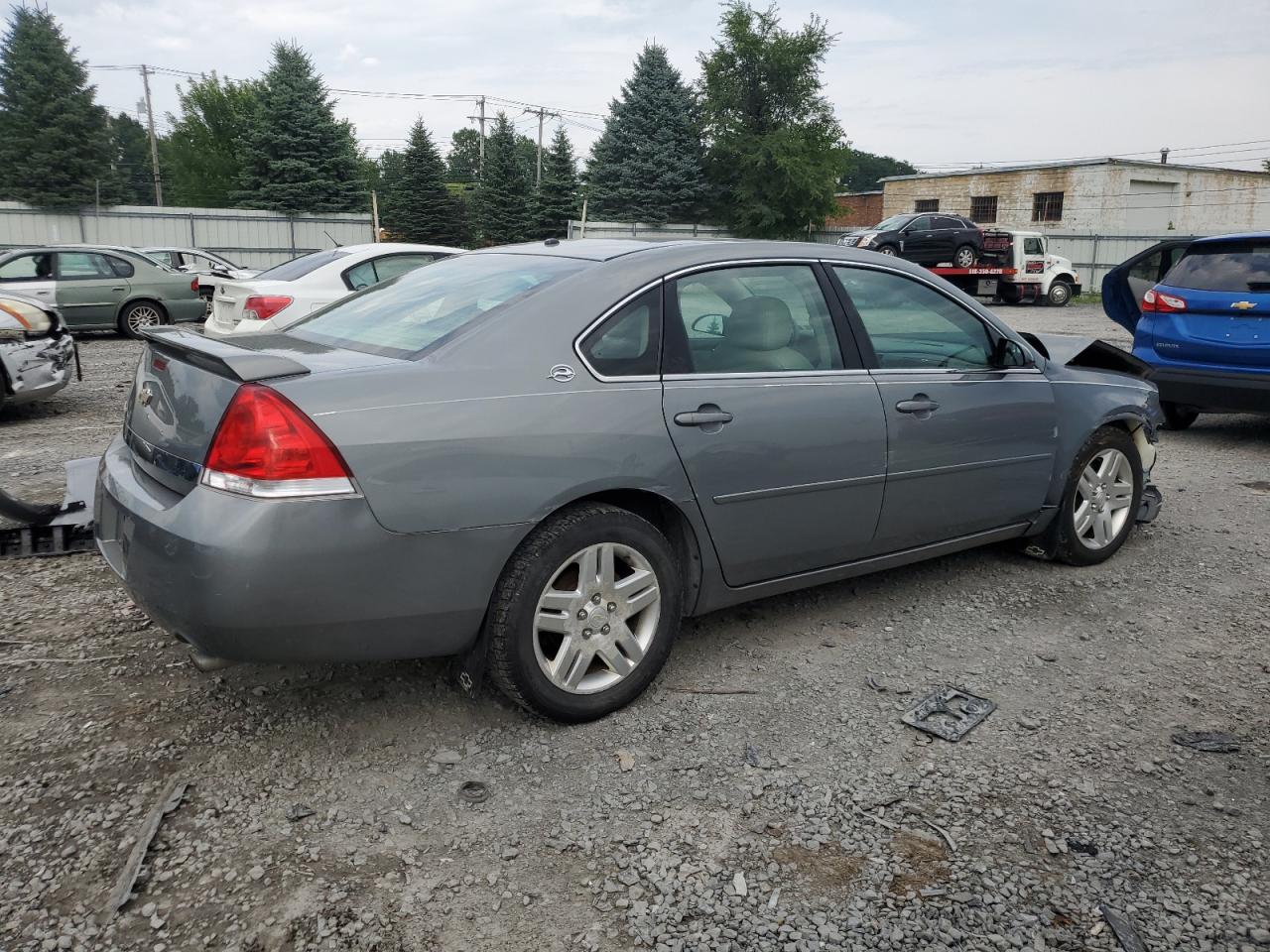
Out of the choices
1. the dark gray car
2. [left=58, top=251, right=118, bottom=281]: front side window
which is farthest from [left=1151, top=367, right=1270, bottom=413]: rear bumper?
[left=58, top=251, right=118, bottom=281]: front side window

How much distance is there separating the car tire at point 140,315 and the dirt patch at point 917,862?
49.7 ft

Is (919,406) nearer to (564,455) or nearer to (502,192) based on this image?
(564,455)

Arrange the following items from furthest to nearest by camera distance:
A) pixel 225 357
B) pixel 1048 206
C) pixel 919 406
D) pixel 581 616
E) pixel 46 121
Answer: pixel 1048 206 < pixel 46 121 < pixel 919 406 < pixel 581 616 < pixel 225 357

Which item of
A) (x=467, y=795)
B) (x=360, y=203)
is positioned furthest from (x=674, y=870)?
(x=360, y=203)

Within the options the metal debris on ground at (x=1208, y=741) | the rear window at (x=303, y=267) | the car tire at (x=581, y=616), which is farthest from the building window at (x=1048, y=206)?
the car tire at (x=581, y=616)

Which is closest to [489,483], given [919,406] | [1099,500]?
[919,406]

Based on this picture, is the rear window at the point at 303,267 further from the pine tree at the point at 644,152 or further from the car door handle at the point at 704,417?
the pine tree at the point at 644,152

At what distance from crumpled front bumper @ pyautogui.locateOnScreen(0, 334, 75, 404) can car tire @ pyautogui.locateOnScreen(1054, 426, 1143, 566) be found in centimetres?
793

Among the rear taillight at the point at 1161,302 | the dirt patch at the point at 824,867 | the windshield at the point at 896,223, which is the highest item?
the windshield at the point at 896,223

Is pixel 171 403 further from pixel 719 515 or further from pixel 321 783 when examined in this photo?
pixel 719 515

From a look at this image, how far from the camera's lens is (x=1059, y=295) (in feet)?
87.9

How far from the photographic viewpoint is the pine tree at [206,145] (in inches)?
2308

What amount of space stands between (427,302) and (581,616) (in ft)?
4.25

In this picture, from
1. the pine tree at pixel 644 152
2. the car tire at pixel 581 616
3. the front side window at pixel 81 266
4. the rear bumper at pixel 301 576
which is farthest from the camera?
the pine tree at pixel 644 152
